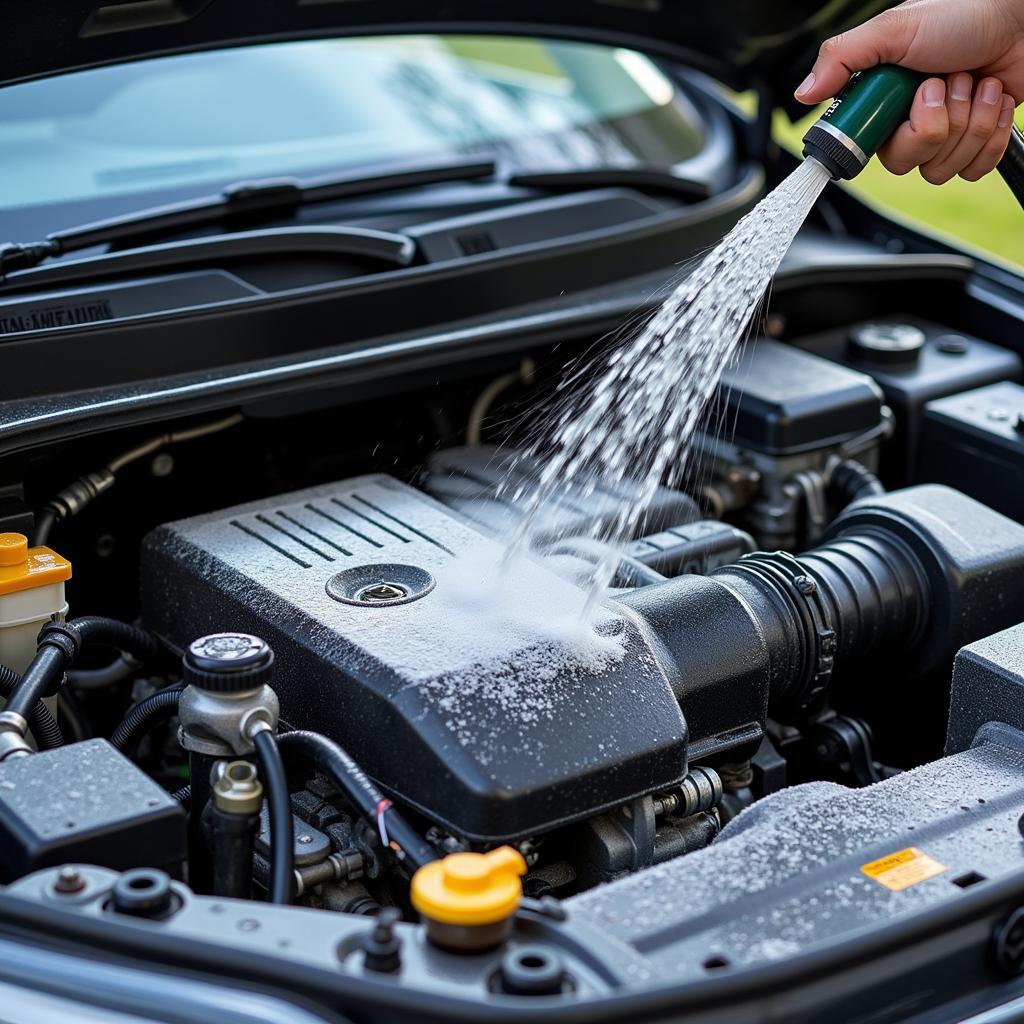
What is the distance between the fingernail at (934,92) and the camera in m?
2.12

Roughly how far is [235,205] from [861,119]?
969mm

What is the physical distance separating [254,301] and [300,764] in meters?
0.78

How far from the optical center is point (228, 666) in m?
1.68

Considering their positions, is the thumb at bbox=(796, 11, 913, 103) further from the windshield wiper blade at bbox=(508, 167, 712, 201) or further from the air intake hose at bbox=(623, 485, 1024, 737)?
the windshield wiper blade at bbox=(508, 167, 712, 201)

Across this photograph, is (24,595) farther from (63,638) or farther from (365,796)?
(365,796)

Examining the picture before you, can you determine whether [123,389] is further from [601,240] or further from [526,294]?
[601,240]

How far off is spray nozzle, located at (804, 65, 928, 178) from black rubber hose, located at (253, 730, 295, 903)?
106 centimetres

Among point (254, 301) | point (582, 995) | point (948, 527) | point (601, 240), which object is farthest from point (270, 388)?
point (582, 995)

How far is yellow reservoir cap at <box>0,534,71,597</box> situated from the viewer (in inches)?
76.5

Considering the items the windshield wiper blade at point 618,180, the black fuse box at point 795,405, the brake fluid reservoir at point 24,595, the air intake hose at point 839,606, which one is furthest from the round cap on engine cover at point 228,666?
the windshield wiper blade at point 618,180

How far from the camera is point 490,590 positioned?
1917 mm

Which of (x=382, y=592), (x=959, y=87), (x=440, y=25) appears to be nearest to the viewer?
(x=382, y=592)

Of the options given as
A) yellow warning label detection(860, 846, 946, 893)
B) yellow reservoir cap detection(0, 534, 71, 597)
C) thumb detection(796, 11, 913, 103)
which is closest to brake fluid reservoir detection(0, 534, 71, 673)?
yellow reservoir cap detection(0, 534, 71, 597)

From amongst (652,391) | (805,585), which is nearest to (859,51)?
(652,391)
